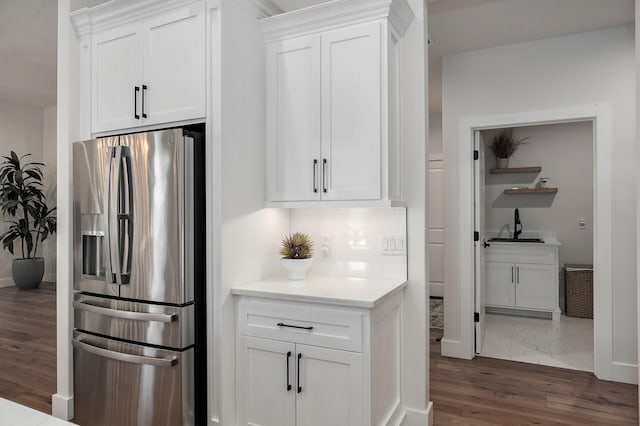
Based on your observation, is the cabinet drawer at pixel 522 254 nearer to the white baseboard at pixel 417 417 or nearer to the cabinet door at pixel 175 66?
the white baseboard at pixel 417 417

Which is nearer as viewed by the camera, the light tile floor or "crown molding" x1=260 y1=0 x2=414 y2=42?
"crown molding" x1=260 y1=0 x2=414 y2=42

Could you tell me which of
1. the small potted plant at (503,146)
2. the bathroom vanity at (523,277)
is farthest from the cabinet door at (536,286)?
the small potted plant at (503,146)

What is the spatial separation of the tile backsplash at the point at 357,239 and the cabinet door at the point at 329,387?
67 centimetres

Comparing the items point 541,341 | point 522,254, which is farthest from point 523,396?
point 522,254

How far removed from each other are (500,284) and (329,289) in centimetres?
366

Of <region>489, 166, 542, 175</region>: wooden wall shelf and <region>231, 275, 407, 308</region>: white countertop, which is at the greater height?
<region>489, 166, 542, 175</region>: wooden wall shelf

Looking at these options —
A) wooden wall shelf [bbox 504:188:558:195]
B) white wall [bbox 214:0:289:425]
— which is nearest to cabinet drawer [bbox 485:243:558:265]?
wooden wall shelf [bbox 504:188:558:195]

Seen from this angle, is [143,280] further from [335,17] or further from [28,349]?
[28,349]

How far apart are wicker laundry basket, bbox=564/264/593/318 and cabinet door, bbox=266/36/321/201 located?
164 inches

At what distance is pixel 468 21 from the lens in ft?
10.8

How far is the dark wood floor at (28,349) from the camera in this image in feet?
9.86

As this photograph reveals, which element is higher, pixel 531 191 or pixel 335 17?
pixel 335 17

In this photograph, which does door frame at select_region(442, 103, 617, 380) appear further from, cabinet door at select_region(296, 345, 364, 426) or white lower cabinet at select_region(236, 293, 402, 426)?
cabinet door at select_region(296, 345, 364, 426)

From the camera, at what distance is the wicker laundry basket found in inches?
198
